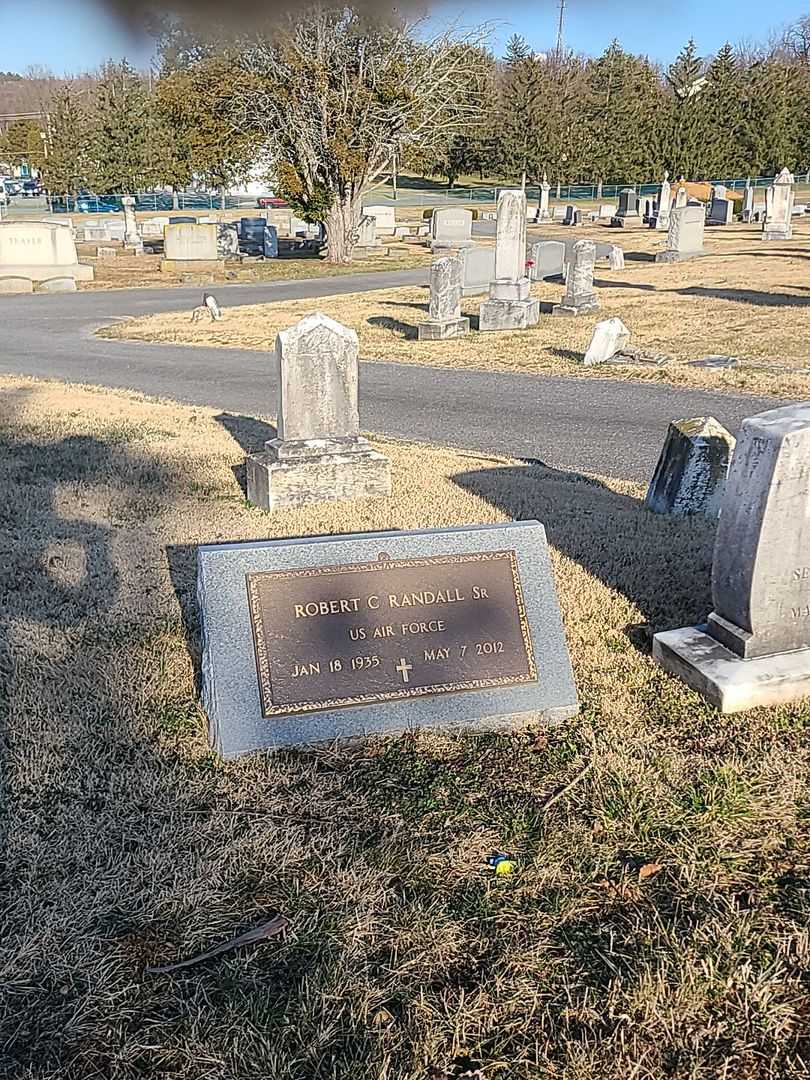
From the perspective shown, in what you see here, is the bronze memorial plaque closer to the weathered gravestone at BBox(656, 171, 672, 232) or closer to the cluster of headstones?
the cluster of headstones

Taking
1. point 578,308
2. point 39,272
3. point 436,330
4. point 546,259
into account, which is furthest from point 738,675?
point 39,272

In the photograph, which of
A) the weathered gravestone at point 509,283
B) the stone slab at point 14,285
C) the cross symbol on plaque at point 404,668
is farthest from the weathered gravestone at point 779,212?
the cross symbol on plaque at point 404,668

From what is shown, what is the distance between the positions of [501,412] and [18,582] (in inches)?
273

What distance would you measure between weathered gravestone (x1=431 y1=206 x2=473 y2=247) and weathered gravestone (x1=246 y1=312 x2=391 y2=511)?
29835 mm

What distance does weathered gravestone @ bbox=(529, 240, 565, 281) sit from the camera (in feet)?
80.1

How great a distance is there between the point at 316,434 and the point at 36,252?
75.3ft

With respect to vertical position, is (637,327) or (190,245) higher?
(190,245)

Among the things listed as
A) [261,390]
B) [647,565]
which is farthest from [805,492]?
[261,390]

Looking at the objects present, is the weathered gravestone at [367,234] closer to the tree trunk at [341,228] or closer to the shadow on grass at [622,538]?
the tree trunk at [341,228]

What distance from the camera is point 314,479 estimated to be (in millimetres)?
6562

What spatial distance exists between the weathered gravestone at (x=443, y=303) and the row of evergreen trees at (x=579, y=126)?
2921cm

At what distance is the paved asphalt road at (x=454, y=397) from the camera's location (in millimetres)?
9266

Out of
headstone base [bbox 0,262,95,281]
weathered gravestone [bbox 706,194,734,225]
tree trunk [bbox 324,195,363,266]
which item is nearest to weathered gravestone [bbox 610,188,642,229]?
weathered gravestone [bbox 706,194,734,225]

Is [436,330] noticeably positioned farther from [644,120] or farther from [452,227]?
[644,120]
